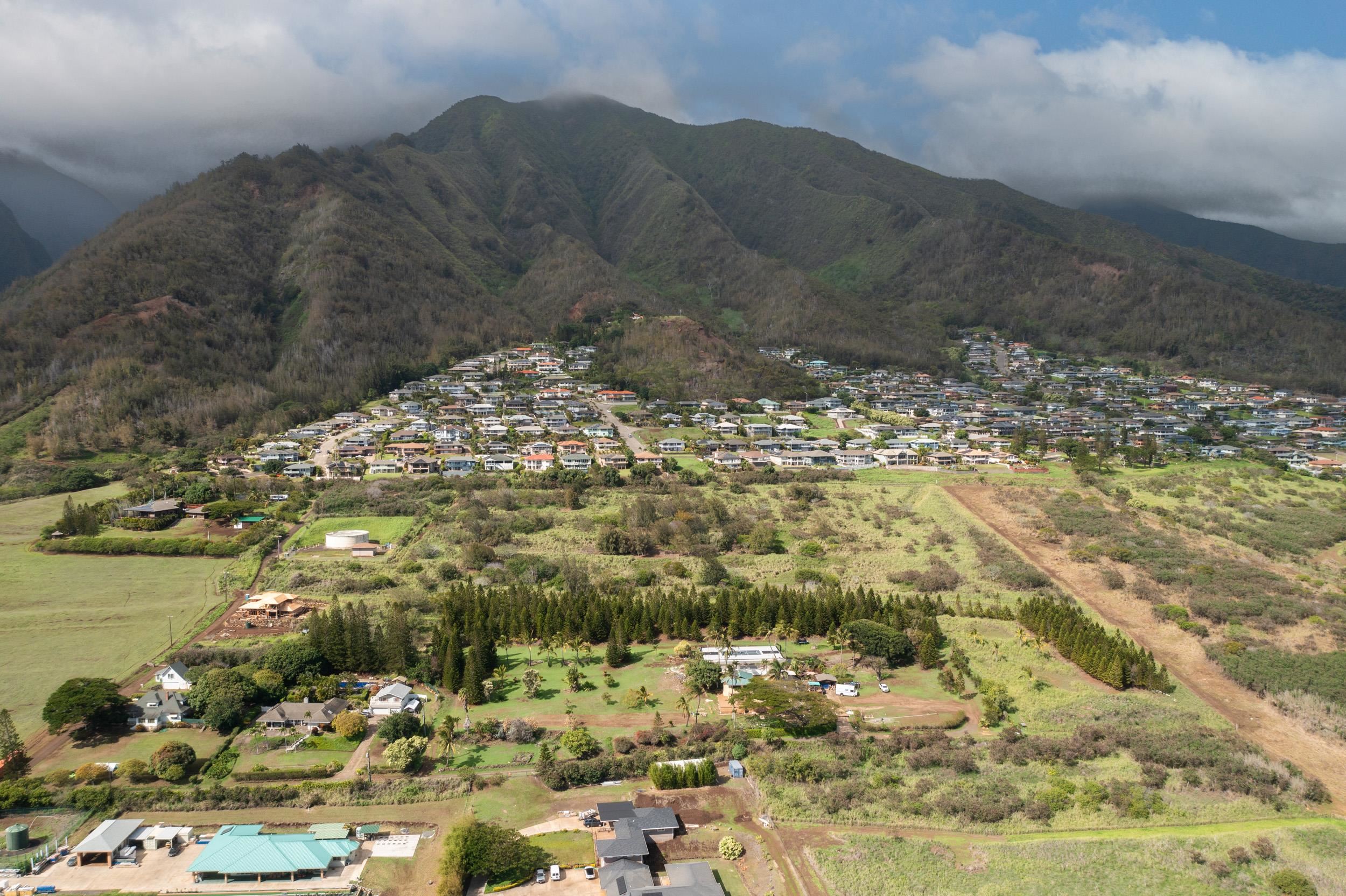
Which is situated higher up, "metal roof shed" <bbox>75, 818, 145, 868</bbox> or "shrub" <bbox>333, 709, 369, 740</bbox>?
"shrub" <bbox>333, 709, 369, 740</bbox>

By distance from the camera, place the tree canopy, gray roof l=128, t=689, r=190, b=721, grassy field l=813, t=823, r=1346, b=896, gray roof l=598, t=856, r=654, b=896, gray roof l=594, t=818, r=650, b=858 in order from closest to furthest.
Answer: gray roof l=598, t=856, r=654, b=896 → grassy field l=813, t=823, r=1346, b=896 → gray roof l=594, t=818, r=650, b=858 → the tree canopy → gray roof l=128, t=689, r=190, b=721

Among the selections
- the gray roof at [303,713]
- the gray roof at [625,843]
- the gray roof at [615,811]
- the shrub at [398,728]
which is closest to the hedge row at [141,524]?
the gray roof at [303,713]

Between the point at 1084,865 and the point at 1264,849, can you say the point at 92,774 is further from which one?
the point at 1264,849

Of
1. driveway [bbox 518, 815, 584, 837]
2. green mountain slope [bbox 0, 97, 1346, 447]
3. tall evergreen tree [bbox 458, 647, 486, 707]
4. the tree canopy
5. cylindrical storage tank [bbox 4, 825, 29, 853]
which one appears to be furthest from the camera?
green mountain slope [bbox 0, 97, 1346, 447]

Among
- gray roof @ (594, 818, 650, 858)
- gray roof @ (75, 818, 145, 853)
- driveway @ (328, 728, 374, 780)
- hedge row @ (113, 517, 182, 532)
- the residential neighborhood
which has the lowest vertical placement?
driveway @ (328, 728, 374, 780)

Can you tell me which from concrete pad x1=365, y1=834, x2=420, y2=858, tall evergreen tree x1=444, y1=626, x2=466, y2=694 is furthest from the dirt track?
tall evergreen tree x1=444, y1=626, x2=466, y2=694

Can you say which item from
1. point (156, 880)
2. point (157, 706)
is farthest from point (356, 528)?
point (156, 880)

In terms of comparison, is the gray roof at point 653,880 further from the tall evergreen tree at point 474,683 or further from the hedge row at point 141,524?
the hedge row at point 141,524

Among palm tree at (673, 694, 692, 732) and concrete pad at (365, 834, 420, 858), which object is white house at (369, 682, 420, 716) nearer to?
concrete pad at (365, 834, 420, 858)
